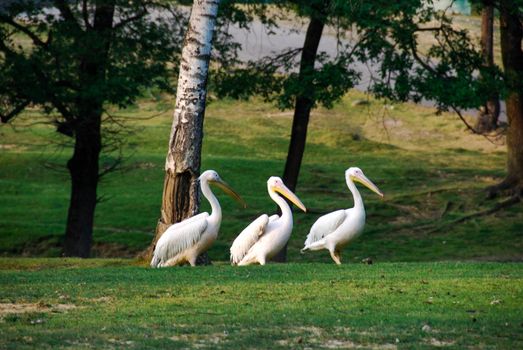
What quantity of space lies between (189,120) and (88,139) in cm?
609

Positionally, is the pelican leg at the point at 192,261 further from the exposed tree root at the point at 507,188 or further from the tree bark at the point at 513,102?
the exposed tree root at the point at 507,188

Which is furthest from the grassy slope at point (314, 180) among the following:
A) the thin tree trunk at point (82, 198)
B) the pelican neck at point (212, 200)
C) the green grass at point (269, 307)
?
the green grass at point (269, 307)

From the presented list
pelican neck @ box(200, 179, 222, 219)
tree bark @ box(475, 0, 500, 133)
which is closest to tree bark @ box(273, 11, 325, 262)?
pelican neck @ box(200, 179, 222, 219)

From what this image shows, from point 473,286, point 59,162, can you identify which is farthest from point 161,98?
point 473,286

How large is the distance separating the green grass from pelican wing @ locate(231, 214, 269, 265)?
1.46 meters

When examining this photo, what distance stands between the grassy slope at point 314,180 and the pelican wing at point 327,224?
668 cm

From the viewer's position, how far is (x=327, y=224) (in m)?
17.0

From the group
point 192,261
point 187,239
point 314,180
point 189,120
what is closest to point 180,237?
point 187,239

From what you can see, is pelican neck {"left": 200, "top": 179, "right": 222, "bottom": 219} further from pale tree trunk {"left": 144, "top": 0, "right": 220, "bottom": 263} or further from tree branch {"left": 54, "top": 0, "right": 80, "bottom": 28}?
tree branch {"left": 54, "top": 0, "right": 80, "bottom": 28}

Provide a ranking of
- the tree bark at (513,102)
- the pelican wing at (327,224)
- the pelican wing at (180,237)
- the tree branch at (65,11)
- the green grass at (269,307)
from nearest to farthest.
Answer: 1. the green grass at (269,307)
2. the pelican wing at (180,237)
3. the pelican wing at (327,224)
4. the tree branch at (65,11)
5. the tree bark at (513,102)

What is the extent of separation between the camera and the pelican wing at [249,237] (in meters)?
16.2

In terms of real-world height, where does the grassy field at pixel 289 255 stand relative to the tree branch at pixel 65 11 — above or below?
below

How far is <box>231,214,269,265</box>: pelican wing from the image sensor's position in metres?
16.2

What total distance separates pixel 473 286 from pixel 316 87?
9397 millimetres
